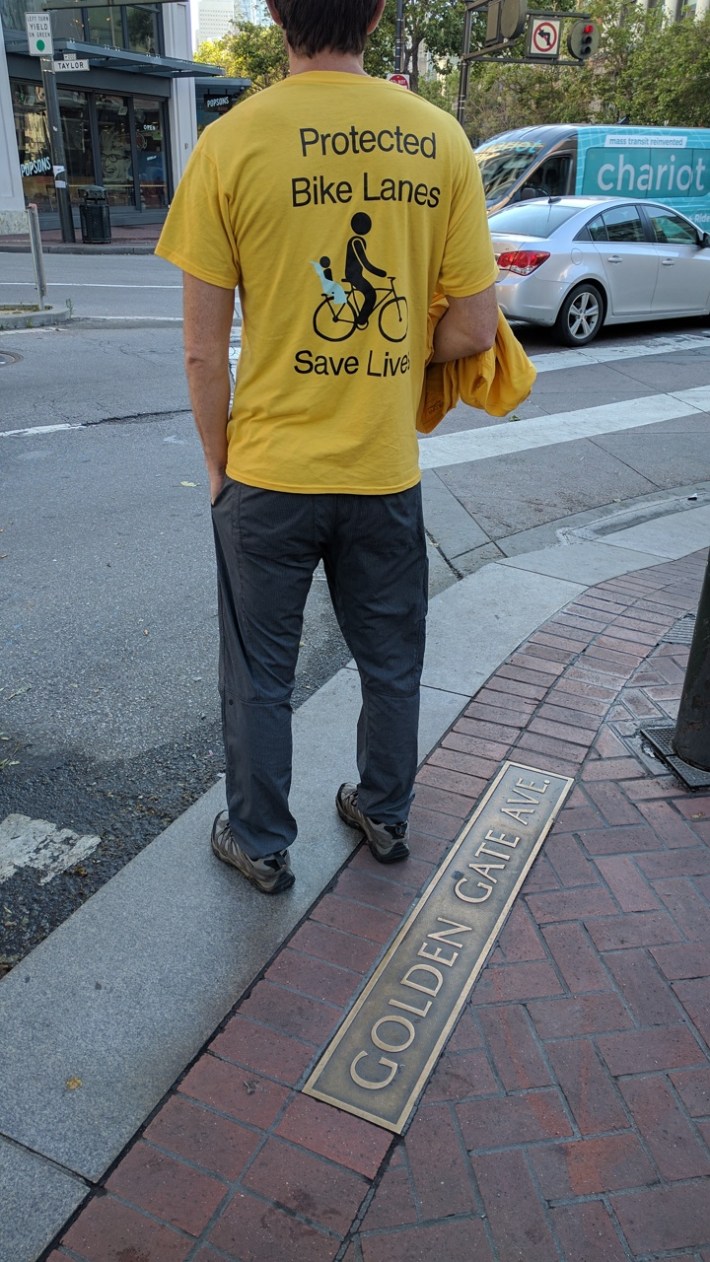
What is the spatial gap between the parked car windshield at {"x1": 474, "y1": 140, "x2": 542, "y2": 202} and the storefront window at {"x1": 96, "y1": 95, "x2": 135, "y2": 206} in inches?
567

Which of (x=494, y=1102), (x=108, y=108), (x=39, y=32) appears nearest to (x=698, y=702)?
(x=494, y=1102)

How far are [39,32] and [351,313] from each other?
18.7 m

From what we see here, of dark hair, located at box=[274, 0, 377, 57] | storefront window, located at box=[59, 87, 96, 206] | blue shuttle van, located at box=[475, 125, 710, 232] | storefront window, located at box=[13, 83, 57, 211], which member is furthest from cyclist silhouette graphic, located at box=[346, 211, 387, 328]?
storefront window, located at box=[59, 87, 96, 206]

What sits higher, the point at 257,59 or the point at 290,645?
the point at 257,59

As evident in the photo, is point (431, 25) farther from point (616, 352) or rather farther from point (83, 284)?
point (616, 352)

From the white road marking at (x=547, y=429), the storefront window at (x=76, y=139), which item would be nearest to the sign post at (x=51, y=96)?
the storefront window at (x=76, y=139)

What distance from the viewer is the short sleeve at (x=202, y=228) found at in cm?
194

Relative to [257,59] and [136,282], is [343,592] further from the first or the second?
[257,59]

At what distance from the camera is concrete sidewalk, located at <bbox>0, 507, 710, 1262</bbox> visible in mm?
1724

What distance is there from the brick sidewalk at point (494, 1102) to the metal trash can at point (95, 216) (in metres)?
21.8

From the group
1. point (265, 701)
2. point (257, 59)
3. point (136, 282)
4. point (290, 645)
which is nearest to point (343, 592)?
point (290, 645)

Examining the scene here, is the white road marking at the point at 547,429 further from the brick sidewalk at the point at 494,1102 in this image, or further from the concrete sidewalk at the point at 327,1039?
the brick sidewalk at the point at 494,1102

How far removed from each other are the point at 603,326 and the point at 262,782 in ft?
35.2

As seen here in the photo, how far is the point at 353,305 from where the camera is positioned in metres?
2.06
